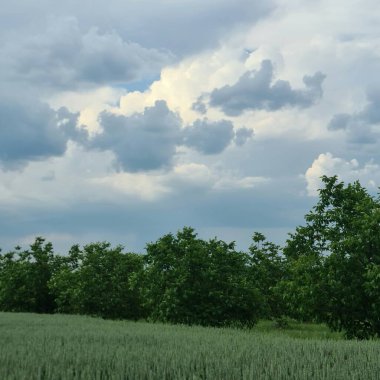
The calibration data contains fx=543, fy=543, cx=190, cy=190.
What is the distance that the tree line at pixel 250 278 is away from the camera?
21.5 metres

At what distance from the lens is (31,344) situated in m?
13.9

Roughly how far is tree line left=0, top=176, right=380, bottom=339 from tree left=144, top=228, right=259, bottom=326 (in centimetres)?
5

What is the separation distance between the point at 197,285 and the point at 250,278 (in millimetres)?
7645

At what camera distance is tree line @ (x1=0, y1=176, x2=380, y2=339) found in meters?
21.5

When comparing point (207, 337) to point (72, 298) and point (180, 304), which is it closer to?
point (180, 304)

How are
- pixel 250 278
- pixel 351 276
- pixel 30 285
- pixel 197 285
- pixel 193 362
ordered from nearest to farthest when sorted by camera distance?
pixel 193 362 < pixel 351 276 < pixel 197 285 < pixel 250 278 < pixel 30 285

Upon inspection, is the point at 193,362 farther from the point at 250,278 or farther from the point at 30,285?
the point at 30,285

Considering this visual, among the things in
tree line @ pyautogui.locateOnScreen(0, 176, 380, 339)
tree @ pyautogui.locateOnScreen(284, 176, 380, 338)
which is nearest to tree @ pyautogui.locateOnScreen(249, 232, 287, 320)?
tree line @ pyautogui.locateOnScreen(0, 176, 380, 339)

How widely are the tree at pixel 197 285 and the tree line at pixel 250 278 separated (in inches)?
2.0

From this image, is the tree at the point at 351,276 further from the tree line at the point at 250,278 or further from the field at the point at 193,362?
the field at the point at 193,362

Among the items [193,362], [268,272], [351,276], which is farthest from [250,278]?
[193,362]

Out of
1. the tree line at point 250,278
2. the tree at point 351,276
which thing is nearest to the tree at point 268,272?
the tree line at point 250,278

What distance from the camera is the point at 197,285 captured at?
1059 inches

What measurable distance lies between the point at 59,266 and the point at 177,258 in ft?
66.3
